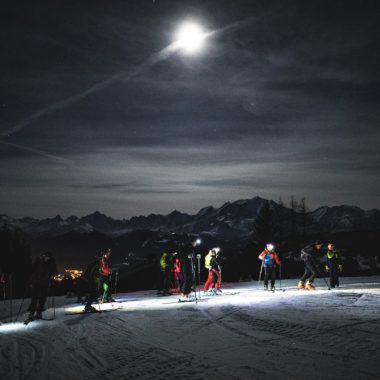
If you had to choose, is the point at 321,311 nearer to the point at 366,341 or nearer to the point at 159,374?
the point at 366,341

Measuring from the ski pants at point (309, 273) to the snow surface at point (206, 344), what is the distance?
5.32 metres

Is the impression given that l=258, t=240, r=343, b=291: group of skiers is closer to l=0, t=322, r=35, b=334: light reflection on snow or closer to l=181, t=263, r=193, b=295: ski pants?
l=181, t=263, r=193, b=295: ski pants

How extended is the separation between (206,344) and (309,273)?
466 inches

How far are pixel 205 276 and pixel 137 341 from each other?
28.6 m

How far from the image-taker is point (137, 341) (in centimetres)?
Result: 835

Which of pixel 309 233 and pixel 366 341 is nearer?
pixel 366 341

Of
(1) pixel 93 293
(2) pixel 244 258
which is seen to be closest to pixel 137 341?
(1) pixel 93 293

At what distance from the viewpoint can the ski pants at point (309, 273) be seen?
1767 centimetres

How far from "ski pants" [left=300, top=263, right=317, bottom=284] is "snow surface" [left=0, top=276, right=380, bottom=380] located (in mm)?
5319

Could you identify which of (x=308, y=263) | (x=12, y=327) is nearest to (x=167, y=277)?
(x=308, y=263)

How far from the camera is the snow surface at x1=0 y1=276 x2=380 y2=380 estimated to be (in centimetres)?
604

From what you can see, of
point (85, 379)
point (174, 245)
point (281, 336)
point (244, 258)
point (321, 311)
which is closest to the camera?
point (85, 379)

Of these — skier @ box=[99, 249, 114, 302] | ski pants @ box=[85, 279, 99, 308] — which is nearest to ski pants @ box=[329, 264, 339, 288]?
skier @ box=[99, 249, 114, 302]

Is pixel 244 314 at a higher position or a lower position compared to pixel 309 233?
lower
